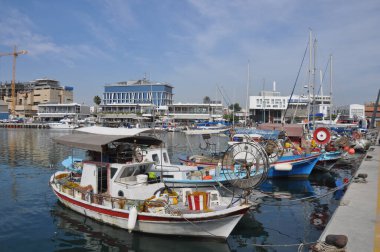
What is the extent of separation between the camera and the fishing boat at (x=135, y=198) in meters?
12.5

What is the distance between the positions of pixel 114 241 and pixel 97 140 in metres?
4.77

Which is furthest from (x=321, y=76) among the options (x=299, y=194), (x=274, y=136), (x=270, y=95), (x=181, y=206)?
(x=270, y=95)

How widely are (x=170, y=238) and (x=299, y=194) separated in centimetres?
1239

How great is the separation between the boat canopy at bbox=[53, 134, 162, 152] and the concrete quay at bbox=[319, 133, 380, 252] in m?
9.41

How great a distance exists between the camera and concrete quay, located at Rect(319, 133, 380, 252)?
30.2ft

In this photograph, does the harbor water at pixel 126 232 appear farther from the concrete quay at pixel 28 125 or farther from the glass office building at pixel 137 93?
the glass office building at pixel 137 93

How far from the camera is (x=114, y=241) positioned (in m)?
13.4

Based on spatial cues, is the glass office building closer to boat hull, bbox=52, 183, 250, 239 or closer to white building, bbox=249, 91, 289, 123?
white building, bbox=249, 91, 289, 123

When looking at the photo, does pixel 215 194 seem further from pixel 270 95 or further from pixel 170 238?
pixel 270 95

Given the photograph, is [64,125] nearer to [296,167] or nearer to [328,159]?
[328,159]

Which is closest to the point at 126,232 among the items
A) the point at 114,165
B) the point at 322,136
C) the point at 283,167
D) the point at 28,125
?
the point at 114,165

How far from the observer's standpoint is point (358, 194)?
15148mm

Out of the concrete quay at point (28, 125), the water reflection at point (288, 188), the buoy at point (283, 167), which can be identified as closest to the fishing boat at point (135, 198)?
the water reflection at point (288, 188)

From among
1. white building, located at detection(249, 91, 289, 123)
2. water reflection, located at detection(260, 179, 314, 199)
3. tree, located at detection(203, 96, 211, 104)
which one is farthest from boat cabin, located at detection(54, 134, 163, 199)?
tree, located at detection(203, 96, 211, 104)
